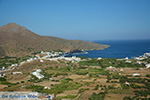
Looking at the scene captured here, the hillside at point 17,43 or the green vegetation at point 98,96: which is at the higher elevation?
the hillside at point 17,43

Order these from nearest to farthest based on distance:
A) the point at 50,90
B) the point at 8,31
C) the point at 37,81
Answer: the point at 50,90 → the point at 37,81 → the point at 8,31

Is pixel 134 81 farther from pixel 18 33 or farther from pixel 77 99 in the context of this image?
pixel 18 33

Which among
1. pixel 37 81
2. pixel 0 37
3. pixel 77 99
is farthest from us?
pixel 0 37

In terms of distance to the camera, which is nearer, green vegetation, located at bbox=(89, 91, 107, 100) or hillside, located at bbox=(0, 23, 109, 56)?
green vegetation, located at bbox=(89, 91, 107, 100)

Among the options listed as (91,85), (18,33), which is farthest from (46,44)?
(91,85)

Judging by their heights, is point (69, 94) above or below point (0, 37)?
below

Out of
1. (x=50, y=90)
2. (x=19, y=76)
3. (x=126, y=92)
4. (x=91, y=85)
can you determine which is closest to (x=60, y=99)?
(x=50, y=90)

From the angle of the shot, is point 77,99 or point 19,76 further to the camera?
point 19,76

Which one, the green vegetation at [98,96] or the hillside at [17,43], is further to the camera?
the hillside at [17,43]

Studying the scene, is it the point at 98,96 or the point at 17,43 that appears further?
the point at 17,43

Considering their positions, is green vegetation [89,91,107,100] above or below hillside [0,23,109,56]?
below

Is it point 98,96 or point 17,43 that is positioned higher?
point 17,43
